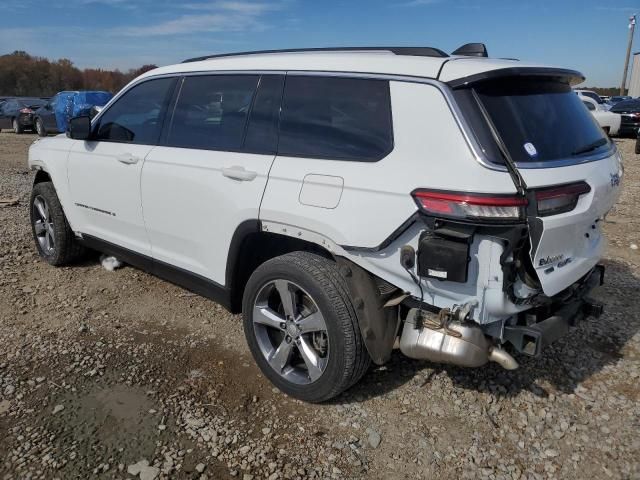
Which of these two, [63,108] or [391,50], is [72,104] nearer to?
[63,108]

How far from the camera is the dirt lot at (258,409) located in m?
2.59

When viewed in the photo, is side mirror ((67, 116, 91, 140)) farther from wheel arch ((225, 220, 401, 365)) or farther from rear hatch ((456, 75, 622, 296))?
rear hatch ((456, 75, 622, 296))

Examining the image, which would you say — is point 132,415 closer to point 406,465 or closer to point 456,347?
point 406,465

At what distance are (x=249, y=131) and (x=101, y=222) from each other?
1868 millimetres

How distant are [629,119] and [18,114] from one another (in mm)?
22999

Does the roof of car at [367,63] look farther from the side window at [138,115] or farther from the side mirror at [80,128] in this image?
the side mirror at [80,128]

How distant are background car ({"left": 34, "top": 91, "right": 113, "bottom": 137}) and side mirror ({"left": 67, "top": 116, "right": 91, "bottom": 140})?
1601cm

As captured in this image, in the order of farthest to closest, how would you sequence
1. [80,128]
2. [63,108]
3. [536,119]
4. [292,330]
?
1. [63,108]
2. [80,128]
3. [292,330]
4. [536,119]

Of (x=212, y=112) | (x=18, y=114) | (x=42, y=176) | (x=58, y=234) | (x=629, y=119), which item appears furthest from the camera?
(x=18, y=114)

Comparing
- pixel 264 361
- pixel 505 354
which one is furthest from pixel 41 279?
pixel 505 354

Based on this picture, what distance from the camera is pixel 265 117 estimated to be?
10.2 feet

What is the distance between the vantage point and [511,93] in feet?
8.41

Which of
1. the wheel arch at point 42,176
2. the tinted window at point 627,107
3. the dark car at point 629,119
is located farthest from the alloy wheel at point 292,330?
the tinted window at point 627,107

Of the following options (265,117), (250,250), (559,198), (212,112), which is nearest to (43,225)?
(212,112)
